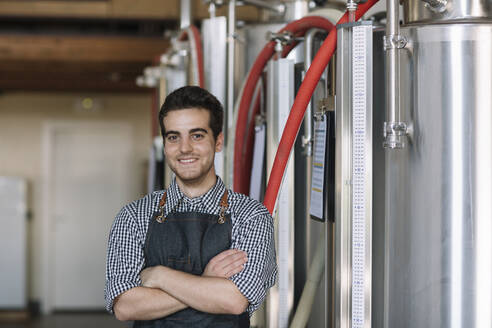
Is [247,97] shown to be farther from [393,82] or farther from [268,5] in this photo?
[393,82]

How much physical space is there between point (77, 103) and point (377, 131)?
266 inches

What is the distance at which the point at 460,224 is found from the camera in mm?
1565

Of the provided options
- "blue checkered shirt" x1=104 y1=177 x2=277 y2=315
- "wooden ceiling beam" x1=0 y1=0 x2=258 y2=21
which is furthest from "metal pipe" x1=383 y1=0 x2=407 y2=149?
"wooden ceiling beam" x1=0 y1=0 x2=258 y2=21

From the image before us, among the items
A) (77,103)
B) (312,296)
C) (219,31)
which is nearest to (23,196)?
(77,103)

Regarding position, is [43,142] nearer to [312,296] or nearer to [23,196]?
[23,196]

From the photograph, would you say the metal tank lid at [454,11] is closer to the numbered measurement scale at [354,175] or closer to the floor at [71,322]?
the numbered measurement scale at [354,175]

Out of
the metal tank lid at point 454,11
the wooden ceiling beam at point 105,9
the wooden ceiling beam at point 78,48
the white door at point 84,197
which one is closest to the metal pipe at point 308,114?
the metal tank lid at point 454,11

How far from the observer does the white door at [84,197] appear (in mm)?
8086

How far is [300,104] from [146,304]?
0.67m

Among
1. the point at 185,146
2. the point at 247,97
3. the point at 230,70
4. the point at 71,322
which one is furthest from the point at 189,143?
the point at 71,322

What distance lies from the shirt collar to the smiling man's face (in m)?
0.04

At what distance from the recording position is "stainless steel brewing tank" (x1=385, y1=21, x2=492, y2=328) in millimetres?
1552

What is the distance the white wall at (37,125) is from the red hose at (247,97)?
5.58 metres

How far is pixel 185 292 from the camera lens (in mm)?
1482
